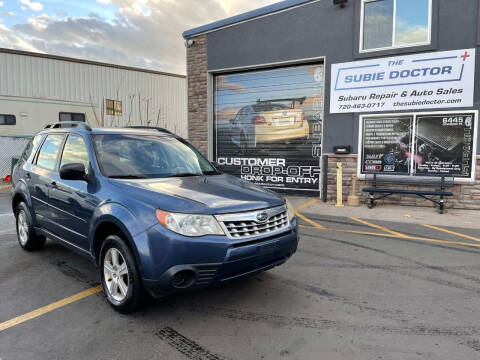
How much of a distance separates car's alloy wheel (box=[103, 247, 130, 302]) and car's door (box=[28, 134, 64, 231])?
4.62 feet

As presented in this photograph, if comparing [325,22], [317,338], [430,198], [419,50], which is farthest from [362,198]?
[317,338]

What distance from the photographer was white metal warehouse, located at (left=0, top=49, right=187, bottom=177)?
15078 mm

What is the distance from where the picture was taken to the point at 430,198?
8.98m

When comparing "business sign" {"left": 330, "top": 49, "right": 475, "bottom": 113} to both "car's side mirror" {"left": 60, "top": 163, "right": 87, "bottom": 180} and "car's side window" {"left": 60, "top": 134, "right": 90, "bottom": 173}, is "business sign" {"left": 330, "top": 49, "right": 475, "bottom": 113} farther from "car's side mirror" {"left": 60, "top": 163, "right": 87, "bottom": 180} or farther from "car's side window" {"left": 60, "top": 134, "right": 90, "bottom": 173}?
"car's side mirror" {"left": 60, "top": 163, "right": 87, "bottom": 180}

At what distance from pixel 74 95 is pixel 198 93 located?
8.03 m

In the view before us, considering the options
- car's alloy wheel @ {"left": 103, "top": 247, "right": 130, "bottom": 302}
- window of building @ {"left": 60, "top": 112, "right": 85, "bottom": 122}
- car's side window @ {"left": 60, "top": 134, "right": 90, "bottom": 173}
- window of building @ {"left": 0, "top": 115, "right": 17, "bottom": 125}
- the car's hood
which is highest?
window of building @ {"left": 60, "top": 112, "right": 85, "bottom": 122}

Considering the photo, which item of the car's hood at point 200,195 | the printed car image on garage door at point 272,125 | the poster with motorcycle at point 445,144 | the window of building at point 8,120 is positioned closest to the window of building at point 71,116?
the window of building at point 8,120

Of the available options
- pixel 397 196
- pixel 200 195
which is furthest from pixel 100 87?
Answer: pixel 200 195

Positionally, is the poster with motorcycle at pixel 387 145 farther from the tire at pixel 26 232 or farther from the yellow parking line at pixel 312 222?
the tire at pixel 26 232

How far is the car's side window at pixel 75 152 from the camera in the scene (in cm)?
396

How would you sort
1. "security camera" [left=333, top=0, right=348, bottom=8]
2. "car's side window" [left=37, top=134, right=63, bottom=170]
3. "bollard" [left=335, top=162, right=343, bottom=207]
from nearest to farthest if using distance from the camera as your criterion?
"car's side window" [left=37, top=134, right=63, bottom=170]
"security camera" [left=333, top=0, right=348, bottom=8]
"bollard" [left=335, top=162, right=343, bottom=207]

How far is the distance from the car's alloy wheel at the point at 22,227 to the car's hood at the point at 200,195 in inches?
103

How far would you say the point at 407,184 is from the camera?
8.98 m

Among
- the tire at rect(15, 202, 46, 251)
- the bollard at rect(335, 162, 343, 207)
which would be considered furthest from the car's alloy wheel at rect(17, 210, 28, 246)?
the bollard at rect(335, 162, 343, 207)
